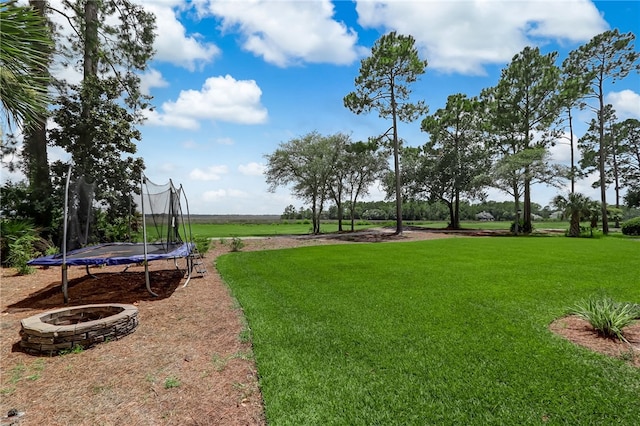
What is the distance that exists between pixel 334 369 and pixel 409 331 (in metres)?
1.38

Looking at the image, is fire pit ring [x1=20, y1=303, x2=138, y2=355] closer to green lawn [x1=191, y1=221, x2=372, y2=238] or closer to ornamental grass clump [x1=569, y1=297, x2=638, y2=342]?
ornamental grass clump [x1=569, y1=297, x2=638, y2=342]

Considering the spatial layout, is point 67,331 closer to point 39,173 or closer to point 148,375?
point 148,375

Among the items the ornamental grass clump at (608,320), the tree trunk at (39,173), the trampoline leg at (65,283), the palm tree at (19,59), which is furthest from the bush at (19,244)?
the ornamental grass clump at (608,320)

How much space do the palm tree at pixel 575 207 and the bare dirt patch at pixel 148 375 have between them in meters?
21.9

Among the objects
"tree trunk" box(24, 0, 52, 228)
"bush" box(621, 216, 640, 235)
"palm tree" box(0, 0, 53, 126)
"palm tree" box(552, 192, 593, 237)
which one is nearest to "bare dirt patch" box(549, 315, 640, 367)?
"palm tree" box(0, 0, 53, 126)

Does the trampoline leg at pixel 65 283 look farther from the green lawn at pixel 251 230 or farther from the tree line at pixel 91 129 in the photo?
the green lawn at pixel 251 230

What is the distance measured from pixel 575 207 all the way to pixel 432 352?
2137 cm

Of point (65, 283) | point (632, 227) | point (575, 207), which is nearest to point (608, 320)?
point (65, 283)

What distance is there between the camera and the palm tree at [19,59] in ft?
10.4

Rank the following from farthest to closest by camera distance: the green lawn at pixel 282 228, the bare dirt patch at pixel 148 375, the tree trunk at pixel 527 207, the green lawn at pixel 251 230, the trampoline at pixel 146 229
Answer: the green lawn at pixel 282 228, the green lawn at pixel 251 230, the tree trunk at pixel 527 207, the trampoline at pixel 146 229, the bare dirt patch at pixel 148 375

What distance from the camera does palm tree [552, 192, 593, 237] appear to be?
62.8 ft

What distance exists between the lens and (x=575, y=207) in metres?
19.4

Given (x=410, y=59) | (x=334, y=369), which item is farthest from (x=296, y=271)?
(x=410, y=59)

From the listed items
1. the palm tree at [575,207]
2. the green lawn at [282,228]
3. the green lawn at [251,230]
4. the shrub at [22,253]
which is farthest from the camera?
the green lawn at [282,228]
